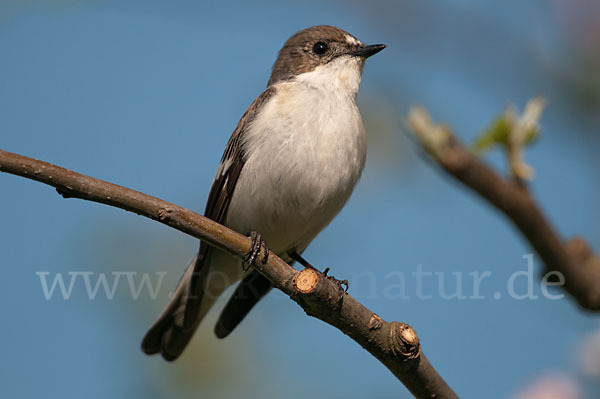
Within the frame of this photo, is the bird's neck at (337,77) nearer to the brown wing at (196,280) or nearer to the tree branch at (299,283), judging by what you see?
the brown wing at (196,280)

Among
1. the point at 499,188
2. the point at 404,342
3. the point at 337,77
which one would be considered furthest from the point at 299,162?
the point at 499,188

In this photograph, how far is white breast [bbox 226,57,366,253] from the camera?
4.27 metres

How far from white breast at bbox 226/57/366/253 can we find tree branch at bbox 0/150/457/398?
122 centimetres

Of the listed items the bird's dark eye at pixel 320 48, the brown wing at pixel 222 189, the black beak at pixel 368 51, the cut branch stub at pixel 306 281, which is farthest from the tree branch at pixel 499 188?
the bird's dark eye at pixel 320 48

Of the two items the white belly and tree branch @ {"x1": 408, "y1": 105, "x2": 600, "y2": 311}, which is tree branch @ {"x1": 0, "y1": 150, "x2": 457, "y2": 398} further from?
the white belly

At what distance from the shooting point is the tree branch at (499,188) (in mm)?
2342

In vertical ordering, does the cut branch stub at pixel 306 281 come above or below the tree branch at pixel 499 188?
below

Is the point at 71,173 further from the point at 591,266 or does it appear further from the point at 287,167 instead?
the point at 591,266

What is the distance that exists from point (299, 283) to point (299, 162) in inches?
52.4

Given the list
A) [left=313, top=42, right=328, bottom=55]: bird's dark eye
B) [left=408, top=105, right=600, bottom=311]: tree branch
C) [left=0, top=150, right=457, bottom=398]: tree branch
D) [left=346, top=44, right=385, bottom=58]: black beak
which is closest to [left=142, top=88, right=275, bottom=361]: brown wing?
[left=313, top=42, right=328, bottom=55]: bird's dark eye

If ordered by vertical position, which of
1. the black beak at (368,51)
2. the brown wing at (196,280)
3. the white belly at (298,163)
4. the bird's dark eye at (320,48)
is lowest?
the brown wing at (196,280)

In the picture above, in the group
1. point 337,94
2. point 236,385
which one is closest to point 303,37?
point 337,94

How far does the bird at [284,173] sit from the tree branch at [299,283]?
1127 mm

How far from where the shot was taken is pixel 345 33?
543 centimetres
